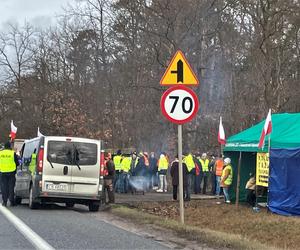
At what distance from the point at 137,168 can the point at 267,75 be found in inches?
400

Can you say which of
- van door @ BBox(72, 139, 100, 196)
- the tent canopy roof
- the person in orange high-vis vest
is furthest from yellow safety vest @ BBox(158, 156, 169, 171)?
van door @ BBox(72, 139, 100, 196)

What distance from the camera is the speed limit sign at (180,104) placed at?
11297 mm

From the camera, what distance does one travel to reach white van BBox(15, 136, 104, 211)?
604 inches

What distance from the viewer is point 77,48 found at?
46.6 meters

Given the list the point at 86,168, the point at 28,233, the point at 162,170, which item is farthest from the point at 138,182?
the point at 28,233

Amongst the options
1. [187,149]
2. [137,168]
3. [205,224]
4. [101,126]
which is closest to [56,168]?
[205,224]

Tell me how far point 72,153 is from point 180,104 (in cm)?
511

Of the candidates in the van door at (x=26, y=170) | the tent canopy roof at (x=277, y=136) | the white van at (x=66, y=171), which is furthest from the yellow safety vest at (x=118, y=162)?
the white van at (x=66, y=171)

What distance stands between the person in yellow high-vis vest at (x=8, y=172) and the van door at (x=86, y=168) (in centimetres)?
220

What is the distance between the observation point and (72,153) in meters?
15.6

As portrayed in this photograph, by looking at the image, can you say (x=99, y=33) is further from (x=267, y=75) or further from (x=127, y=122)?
(x=267, y=75)

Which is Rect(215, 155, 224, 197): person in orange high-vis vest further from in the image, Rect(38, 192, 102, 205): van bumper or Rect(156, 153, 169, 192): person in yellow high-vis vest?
Rect(38, 192, 102, 205): van bumper

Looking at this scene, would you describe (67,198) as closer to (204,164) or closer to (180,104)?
(180,104)

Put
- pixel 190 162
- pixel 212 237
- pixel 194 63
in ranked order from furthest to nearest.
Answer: pixel 194 63
pixel 190 162
pixel 212 237
